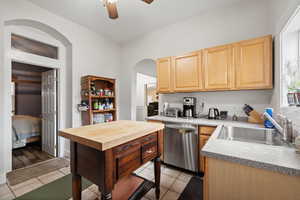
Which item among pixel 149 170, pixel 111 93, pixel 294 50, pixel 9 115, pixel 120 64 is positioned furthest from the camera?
pixel 120 64

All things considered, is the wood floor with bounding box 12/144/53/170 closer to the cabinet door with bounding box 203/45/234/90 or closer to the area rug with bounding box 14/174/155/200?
the area rug with bounding box 14/174/155/200

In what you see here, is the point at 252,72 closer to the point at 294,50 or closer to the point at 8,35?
the point at 294,50

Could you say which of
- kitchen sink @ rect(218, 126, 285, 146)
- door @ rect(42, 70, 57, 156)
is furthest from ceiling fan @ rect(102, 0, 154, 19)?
door @ rect(42, 70, 57, 156)

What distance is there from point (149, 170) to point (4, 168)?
2.24 m

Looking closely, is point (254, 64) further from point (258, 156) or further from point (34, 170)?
point (34, 170)

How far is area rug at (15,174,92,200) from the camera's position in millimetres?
1656

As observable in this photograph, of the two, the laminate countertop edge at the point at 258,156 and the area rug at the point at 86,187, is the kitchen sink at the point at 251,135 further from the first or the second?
the area rug at the point at 86,187

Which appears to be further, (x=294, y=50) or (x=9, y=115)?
(x=9, y=115)

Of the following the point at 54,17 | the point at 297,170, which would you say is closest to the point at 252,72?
the point at 297,170

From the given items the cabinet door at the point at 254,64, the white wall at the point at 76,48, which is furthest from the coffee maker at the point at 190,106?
the white wall at the point at 76,48

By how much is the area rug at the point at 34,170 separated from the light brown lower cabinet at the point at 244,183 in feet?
8.70

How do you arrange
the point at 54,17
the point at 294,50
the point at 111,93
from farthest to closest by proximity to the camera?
the point at 111,93 → the point at 54,17 → the point at 294,50

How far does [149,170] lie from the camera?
2330 millimetres

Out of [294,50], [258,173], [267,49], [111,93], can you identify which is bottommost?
[258,173]
